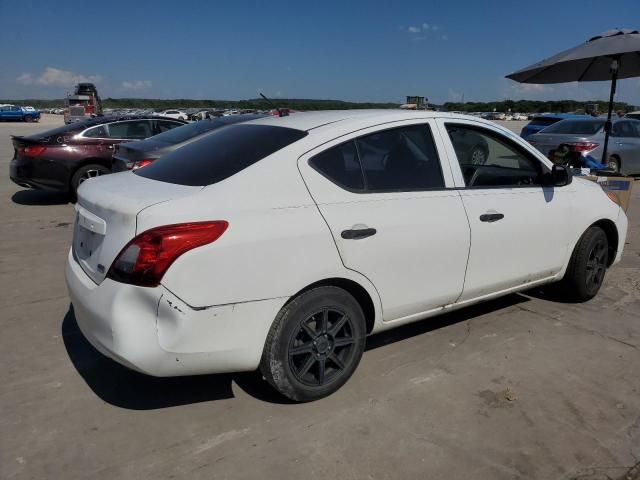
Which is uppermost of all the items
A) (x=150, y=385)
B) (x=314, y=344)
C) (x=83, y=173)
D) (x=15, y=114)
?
(x=15, y=114)

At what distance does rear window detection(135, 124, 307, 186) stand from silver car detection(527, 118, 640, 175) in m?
9.83

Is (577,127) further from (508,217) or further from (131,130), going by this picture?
(508,217)

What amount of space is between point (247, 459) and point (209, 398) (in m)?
0.62

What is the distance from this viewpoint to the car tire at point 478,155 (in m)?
4.44

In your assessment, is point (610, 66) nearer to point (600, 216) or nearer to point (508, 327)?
point (600, 216)

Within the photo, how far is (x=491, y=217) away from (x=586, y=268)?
1.39 metres

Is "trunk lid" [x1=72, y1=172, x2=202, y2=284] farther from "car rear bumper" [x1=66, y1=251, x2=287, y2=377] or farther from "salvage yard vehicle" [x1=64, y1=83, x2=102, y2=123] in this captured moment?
"salvage yard vehicle" [x1=64, y1=83, x2=102, y2=123]

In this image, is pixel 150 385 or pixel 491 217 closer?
pixel 150 385

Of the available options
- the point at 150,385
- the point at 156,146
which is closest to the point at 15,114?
the point at 156,146

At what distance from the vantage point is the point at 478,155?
4.79m

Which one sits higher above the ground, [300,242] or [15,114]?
[15,114]

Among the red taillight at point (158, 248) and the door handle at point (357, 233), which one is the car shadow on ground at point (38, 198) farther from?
the door handle at point (357, 233)

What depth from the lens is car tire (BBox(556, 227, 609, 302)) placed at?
173 inches

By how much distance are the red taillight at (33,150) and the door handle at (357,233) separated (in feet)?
24.2
